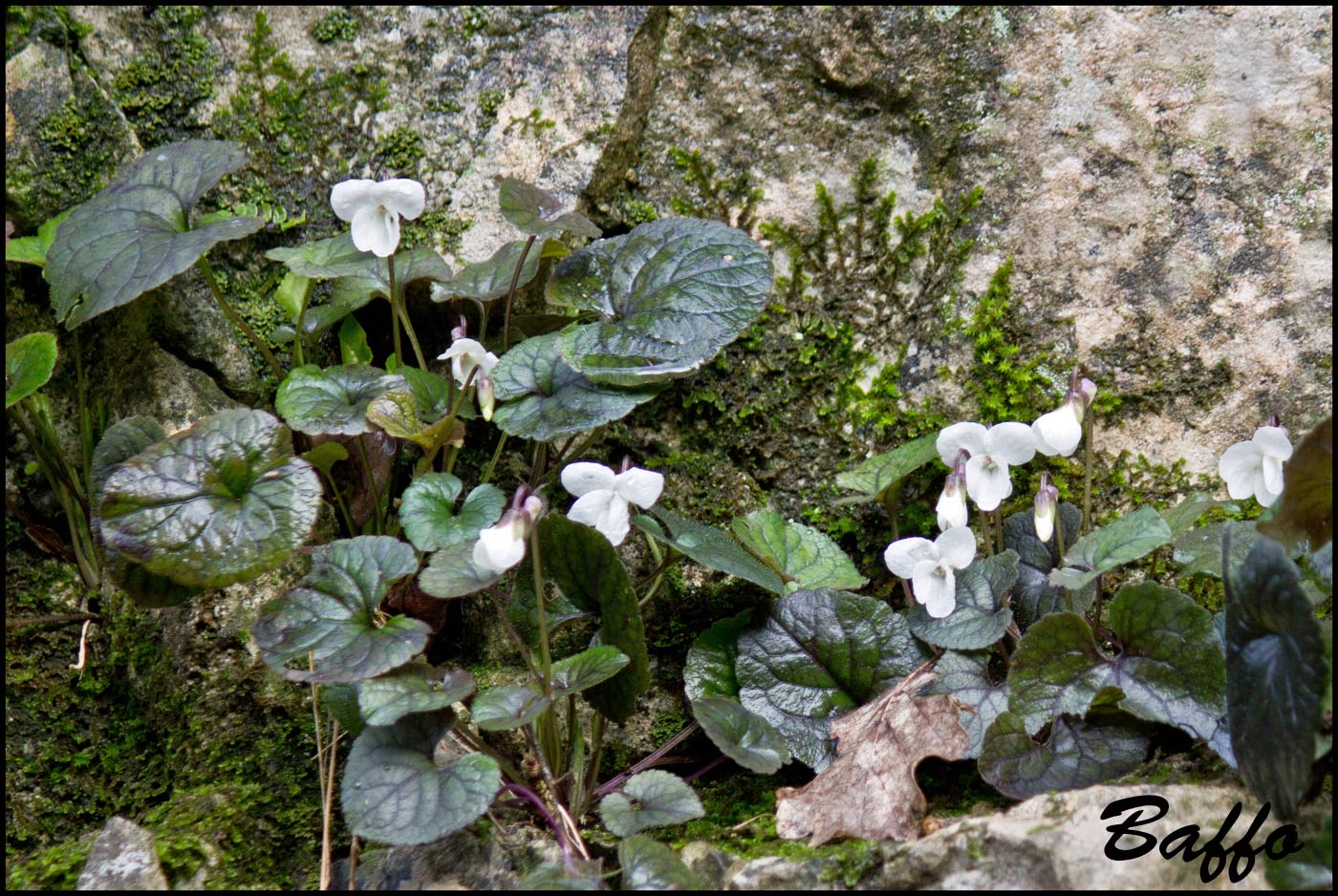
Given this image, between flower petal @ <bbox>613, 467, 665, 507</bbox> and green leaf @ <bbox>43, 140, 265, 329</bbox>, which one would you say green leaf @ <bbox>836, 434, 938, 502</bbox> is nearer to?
flower petal @ <bbox>613, 467, 665, 507</bbox>

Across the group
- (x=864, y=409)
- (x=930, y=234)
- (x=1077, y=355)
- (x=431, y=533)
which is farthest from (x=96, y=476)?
(x=1077, y=355)

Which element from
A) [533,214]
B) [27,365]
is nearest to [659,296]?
[533,214]

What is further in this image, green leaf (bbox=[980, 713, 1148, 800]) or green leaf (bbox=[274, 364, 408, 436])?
green leaf (bbox=[274, 364, 408, 436])

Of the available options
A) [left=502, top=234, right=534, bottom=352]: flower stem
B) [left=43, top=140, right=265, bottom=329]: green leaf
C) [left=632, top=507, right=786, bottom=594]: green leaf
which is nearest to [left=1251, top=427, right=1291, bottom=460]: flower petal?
[left=632, top=507, right=786, bottom=594]: green leaf

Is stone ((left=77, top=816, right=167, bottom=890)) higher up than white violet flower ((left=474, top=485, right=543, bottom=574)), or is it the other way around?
white violet flower ((left=474, top=485, right=543, bottom=574))

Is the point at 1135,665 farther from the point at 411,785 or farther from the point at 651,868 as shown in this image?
the point at 411,785

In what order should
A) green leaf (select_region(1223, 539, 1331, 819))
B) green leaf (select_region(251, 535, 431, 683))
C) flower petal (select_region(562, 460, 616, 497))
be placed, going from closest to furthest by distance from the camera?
1. green leaf (select_region(1223, 539, 1331, 819))
2. green leaf (select_region(251, 535, 431, 683))
3. flower petal (select_region(562, 460, 616, 497))

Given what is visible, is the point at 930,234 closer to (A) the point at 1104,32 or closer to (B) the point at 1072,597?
(A) the point at 1104,32
